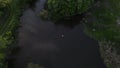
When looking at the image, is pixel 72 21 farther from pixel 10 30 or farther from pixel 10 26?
pixel 10 30

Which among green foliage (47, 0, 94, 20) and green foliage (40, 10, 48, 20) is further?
green foliage (40, 10, 48, 20)

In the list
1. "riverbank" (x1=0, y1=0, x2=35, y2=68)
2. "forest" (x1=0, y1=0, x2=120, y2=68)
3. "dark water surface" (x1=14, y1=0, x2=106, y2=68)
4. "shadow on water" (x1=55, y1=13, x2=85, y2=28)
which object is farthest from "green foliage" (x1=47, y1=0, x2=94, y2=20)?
"riverbank" (x1=0, y1=0, x2=35, y2=68)

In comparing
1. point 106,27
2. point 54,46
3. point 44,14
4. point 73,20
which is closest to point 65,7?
point 73,20

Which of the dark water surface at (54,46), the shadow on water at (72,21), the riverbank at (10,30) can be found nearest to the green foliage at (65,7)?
the shadow on water at (72,21)

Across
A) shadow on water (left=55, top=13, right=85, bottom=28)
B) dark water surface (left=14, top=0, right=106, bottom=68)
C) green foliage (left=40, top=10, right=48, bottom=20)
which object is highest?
green foliage (left=40, top=10, right=48, bottom=20)

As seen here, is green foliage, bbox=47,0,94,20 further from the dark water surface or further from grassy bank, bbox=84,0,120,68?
the dark water surface
